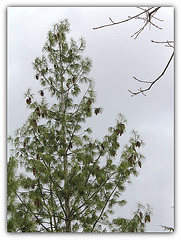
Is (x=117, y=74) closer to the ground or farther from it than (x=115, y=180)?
farther from it

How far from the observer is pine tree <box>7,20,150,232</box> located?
2.12m

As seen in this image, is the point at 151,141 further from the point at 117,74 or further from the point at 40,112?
the point at 40,112

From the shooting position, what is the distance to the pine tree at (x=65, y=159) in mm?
2125

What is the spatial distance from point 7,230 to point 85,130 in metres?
0.81

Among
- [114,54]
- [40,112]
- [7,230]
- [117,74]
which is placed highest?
[114,54]

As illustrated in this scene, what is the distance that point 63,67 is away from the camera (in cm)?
239

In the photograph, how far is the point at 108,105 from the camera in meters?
2.22

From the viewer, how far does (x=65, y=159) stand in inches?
89.1

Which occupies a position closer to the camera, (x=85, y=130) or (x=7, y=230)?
(x=7, y=230)

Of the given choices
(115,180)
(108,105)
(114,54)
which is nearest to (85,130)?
(108,105)
